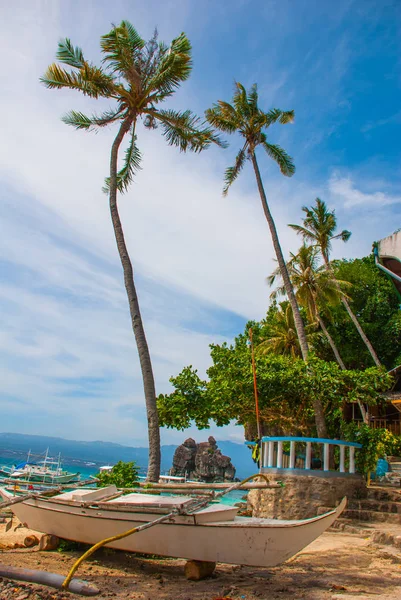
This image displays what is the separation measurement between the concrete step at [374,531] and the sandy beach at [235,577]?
0.42 meters

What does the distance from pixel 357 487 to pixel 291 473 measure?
204cm

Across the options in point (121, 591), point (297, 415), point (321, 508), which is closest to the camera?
point (121, 591)

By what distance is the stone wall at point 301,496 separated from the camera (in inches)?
436

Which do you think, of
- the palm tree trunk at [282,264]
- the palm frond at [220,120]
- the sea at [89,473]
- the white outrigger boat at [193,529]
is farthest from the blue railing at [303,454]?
the palm frond at [220,120]

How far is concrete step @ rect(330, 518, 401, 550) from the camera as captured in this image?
812 cm

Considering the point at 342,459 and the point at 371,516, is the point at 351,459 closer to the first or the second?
the point at 342,459

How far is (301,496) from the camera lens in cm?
1120

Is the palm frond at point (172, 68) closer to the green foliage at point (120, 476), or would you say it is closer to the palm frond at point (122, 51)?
the palm frond at point (122, 51)

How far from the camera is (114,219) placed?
39.1 feet

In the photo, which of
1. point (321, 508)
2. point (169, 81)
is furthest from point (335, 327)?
point (169, 81)

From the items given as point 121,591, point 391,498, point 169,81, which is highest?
point 169,81

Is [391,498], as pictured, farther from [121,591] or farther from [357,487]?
[121,591]

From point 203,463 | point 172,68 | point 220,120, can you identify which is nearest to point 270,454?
point 172,68

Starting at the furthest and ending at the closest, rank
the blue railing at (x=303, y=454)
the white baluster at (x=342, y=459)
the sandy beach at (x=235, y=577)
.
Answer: the white baluster at (x=342, y=459) → the blue railing at (x=303, y=454) → the sandy beach at (x=235, y=577)
